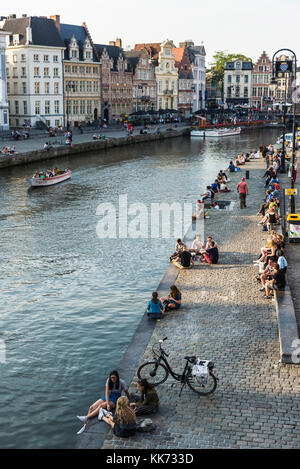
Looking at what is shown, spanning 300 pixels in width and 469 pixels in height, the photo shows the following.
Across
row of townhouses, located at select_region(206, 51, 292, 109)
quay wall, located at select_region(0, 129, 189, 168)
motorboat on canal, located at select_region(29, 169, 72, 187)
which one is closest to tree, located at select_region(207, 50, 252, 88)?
row of townhouses, located at select_region(206, 51, 292, 109)

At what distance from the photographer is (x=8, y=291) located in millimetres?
20078

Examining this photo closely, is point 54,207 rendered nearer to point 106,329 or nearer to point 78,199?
point 78,199

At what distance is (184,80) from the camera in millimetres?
124688

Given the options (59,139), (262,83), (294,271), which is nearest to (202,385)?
(294,271)

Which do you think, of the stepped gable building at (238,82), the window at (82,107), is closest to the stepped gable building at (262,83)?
the stepped gable building at (238,82)

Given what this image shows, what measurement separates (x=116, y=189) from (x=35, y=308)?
24442mm

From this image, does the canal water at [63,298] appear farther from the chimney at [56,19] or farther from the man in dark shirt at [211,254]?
the chimney at [56,19]

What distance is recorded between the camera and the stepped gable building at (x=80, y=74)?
288ft

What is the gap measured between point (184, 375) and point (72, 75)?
8237 cm

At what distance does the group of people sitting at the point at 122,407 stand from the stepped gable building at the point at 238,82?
456 feet

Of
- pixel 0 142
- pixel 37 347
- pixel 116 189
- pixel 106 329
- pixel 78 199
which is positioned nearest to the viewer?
pixel 37 347

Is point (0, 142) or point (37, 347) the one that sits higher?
point (0, 142)
